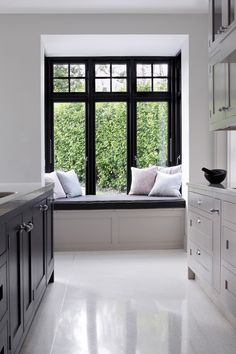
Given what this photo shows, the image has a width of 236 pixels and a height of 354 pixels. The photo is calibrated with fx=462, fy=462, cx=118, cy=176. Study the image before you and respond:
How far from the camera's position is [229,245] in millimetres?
2826

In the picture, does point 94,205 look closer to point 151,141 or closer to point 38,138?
point 38,138

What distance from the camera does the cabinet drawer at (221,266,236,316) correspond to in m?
2.72

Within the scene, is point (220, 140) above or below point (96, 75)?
below

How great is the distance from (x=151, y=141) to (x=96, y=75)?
1179mm

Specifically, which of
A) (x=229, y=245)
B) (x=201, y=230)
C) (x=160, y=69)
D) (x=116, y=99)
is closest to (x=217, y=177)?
(x=201, y=230)

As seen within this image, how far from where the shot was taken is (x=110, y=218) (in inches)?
219

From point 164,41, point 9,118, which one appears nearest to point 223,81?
point 164,41

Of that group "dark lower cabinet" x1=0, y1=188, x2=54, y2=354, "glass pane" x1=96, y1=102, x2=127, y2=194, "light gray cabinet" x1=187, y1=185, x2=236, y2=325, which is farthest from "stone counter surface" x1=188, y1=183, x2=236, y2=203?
"glass pane" x1=96, y1=102, x2=127, y2=194

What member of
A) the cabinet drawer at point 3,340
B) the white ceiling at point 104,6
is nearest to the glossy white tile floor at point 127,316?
the cabinet drawer at point 3,340

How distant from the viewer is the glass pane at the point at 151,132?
6.36 meters

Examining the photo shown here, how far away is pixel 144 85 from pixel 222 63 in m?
2.91

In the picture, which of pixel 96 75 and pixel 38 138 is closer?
pixel 38 138

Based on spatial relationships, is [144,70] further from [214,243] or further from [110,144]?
[214,243]

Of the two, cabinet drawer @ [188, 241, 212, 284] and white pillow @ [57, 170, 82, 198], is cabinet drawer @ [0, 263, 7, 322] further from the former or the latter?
white pillow @ [57, 170, 82, 198]
